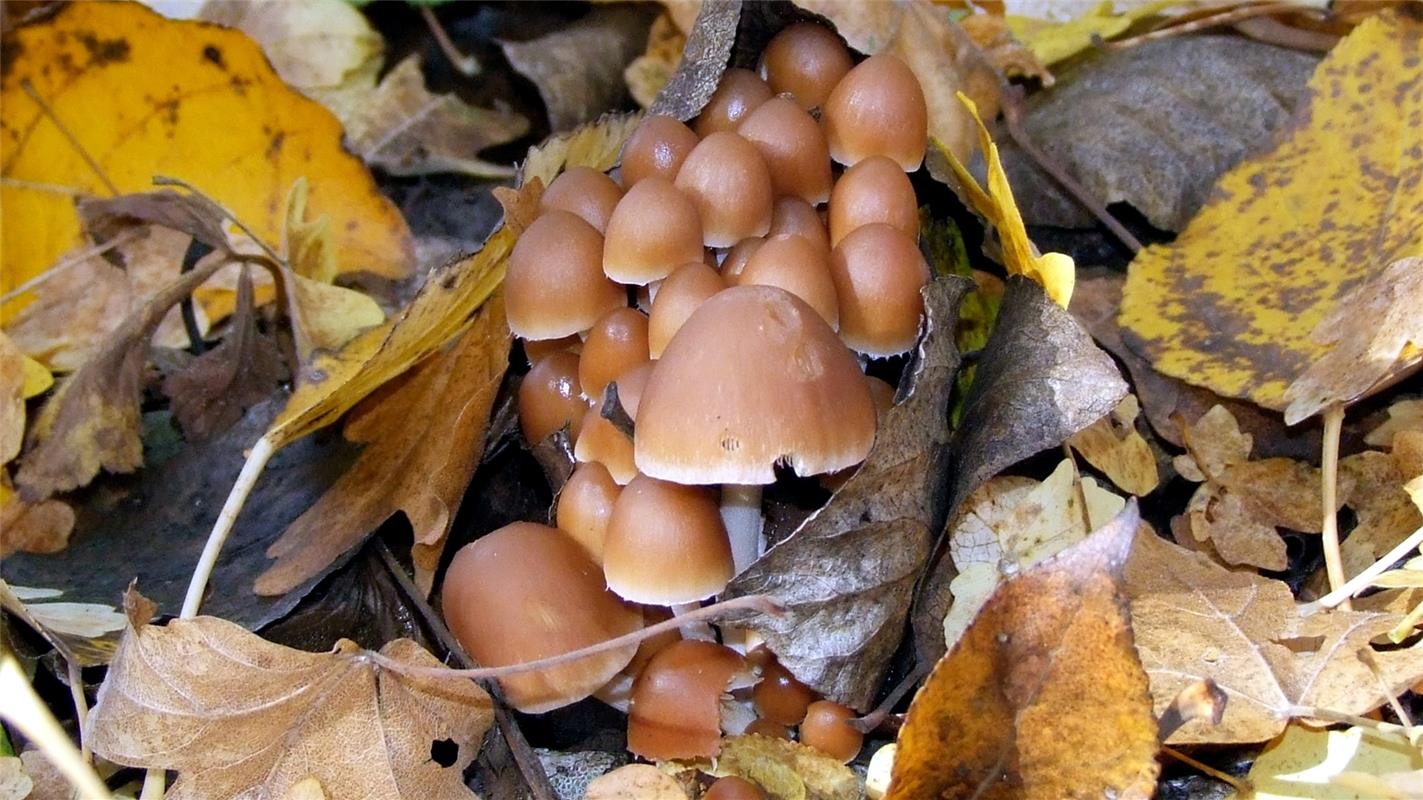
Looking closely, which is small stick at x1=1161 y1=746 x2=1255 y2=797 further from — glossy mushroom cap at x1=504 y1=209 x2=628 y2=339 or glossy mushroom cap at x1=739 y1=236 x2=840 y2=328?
glossy mushroom cap at x1=504 y1=209 x2=628 y2=339

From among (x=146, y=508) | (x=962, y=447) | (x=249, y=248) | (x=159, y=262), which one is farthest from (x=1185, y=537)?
(x=159, y=262)

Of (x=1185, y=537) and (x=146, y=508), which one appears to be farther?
(x=146, y=508)

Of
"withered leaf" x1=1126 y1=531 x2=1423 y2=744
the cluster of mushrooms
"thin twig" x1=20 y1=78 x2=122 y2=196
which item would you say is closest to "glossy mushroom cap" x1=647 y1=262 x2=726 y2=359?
the cluster of mushrooms

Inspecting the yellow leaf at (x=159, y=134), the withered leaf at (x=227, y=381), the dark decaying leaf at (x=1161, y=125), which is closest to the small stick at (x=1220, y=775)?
the dark decaying leaf at (x=1161, y=125)

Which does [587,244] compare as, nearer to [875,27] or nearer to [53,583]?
[875,27]

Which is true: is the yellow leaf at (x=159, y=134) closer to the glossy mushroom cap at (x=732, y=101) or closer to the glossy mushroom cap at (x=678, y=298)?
the glossy mushroom cap at (x=732, y=101)

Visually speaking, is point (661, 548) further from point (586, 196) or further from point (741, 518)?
point (586, 196)
